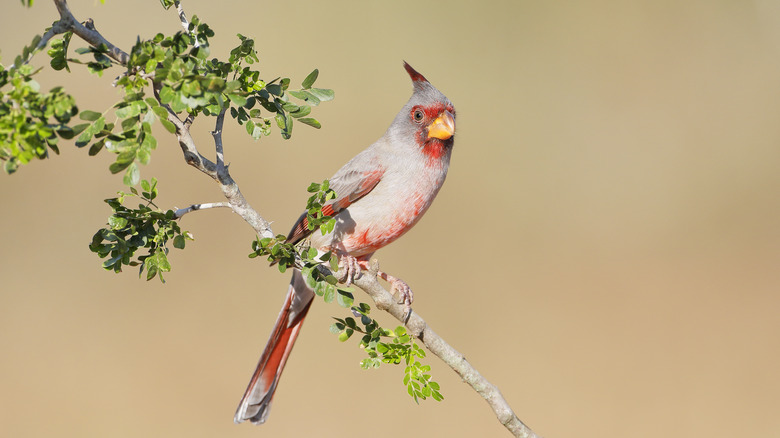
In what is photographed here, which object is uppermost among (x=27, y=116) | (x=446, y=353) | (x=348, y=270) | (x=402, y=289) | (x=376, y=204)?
(x=376, y=204)

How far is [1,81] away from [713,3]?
10814 mm

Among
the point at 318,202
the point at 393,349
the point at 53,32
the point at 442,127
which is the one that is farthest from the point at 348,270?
the point at 53,32

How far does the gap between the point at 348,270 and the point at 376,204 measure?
613 mm

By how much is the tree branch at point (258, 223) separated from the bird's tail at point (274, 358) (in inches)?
39.7

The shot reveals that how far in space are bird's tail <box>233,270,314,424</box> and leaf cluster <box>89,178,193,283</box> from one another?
119cm

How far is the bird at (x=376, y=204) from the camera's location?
3.21m

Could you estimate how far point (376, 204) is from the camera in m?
3.24

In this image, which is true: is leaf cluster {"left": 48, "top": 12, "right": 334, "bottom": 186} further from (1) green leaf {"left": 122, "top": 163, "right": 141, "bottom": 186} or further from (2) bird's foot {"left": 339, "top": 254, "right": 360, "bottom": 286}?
(2) bird's foot {"left": 339, "top": 254, "right": 360, "bottom": 286}

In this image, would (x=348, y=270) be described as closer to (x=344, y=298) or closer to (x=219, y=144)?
(x=344, y=298)

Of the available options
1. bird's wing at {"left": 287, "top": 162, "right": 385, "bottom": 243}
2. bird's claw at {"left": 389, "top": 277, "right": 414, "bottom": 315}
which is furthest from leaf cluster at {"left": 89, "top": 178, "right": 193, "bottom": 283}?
bird's claw at {"left": 389, "top": 277, "right": 414, "bottom": 315}

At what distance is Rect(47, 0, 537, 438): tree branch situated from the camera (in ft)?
6.19

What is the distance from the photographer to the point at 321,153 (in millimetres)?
8391

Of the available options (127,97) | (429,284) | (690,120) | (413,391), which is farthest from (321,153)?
(127,97)

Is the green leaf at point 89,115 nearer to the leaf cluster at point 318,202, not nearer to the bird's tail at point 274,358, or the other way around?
the leaf cluster at point 318,202
